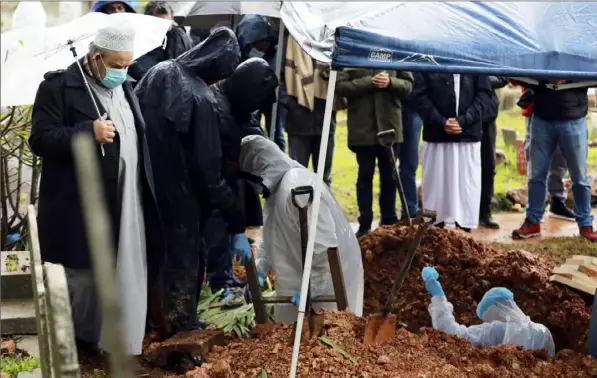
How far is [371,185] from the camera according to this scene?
7801 mm

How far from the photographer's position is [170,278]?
5250 mm

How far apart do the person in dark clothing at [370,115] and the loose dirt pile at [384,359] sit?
9.03 ft

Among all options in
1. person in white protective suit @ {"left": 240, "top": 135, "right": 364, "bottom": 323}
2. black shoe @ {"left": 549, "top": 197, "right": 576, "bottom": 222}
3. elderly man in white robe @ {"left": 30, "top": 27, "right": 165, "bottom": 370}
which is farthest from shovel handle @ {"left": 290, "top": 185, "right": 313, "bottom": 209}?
black shoe @ {"left": 549, "top": 197, "right": 576, "bottom": 222}

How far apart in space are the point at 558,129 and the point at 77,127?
4.71 m

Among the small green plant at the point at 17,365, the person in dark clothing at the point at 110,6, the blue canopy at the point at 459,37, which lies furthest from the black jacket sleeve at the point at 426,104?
the small green plant at the point at 17,365

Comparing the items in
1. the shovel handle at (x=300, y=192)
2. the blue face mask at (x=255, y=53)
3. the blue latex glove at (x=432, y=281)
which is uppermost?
the blue face mask at (x=255, y=53)

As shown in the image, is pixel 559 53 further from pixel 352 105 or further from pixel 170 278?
pixel 352 105

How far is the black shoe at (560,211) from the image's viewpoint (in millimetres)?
8836

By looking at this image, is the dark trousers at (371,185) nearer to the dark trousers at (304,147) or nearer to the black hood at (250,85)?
the dark trousers at (304,147)

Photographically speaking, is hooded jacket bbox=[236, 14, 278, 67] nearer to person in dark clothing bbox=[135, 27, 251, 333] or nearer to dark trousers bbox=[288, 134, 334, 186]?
dark trousers bbox=[288, 134, 334, 186]

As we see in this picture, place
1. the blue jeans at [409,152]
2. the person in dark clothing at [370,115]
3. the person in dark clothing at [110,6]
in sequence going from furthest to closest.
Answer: the blue jeans at [409,152] < the person in dark clothing at [370,115] < the person in dark clothing at [110,6]

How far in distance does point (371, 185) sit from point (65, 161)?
3616mm

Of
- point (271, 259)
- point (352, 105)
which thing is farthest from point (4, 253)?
point (352, 105)

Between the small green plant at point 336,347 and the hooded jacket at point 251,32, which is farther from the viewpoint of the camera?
the hooded jacket at point 251,32
